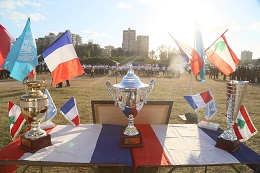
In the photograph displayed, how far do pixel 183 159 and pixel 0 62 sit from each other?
3.54 metres

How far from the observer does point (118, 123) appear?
10.2ft

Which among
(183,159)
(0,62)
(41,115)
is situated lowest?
(183,159)

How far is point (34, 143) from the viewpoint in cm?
215

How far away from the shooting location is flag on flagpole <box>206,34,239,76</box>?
5.32 metres

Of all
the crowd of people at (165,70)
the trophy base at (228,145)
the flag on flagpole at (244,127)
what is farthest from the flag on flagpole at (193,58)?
the crowd of people at (165,70)

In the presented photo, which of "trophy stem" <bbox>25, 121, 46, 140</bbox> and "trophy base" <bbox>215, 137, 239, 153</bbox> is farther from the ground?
"trophy stem" <bbox>25, 121, 46, 140</bbox>

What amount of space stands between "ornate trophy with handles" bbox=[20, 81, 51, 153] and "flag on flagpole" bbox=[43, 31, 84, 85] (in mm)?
1112

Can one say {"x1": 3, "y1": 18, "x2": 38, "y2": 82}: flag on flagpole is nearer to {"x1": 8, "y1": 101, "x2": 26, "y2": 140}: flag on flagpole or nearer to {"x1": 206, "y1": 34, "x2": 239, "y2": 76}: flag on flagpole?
{"x1": 8, "y1": 101, "x2": 26, "y2": 140}: flag on flagpole

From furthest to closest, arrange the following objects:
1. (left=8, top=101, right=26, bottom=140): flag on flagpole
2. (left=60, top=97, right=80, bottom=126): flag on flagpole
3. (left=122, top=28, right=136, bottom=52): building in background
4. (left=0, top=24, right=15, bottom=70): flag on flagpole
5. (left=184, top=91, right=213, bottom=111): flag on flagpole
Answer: (left=122, top=28, right=136, bottom=52): building in background < (left=0, top=24, right=15, bottom=70): flag on flagpole < (left=184, top=91, right=213, bottom=111): flag on flagpole < (left=60, top=97, right=80, bottom=126): flag on flagpole < (left=8, top=101, right=26, bottom=140): flag on flagpole

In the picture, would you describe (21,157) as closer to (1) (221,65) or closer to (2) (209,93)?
(2) (209,93)

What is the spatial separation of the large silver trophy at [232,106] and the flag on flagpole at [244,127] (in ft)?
1.27

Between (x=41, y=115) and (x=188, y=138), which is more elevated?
(x=41, y=115)

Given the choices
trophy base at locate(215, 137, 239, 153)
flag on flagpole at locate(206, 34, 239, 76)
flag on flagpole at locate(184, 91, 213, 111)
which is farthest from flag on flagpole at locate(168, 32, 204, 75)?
trophy base at locate(215, 137, 239, 153)

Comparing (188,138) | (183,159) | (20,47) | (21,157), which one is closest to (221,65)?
(188,138)
